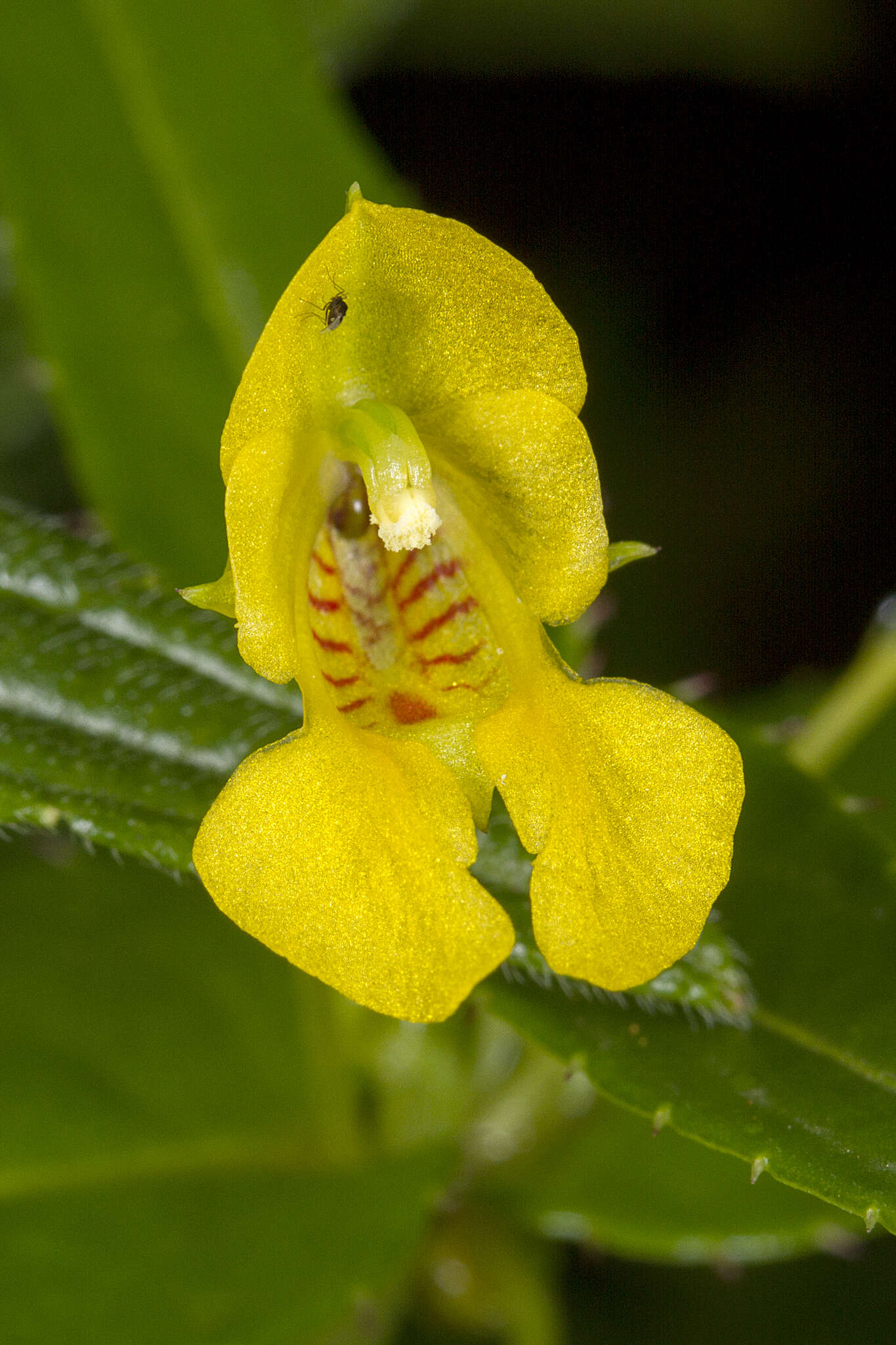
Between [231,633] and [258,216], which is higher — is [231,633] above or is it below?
below

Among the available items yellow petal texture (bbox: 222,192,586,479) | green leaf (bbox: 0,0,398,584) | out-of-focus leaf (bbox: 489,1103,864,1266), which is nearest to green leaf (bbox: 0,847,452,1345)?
out-of-focus leaf (bbox: 489,1103,864,1266)

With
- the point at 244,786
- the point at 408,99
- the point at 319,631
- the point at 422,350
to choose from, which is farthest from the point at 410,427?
the point at 408,99

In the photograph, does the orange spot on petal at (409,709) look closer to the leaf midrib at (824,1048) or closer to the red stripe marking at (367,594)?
the red stripe marking at (367,594)

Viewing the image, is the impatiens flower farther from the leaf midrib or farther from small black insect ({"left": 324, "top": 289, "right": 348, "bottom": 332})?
the leaf midrib

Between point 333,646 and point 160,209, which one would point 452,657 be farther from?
point 160,209

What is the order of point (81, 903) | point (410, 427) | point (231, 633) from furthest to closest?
point (81, 903), point (231, 633), point (410, 427)

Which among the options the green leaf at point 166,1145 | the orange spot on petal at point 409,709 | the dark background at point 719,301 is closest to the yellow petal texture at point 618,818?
→ the orange spot on petal at point 409,709

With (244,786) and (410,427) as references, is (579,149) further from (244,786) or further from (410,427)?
(244,786)
